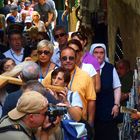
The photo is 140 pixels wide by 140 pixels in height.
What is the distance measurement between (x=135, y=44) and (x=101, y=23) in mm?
4964

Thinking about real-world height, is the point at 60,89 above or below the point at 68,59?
below

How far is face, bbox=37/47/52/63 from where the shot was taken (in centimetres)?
916

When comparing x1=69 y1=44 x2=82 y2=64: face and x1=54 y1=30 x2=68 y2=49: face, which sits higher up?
x1=54 y1=30 x2=68 y2=49: face

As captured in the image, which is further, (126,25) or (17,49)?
(126,25)

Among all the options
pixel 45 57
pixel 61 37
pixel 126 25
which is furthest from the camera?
pixel 126 25

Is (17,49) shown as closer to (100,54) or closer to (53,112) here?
(100,54)

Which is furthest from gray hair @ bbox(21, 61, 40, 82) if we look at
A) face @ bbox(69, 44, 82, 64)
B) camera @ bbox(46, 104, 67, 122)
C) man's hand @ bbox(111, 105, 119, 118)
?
man's hand @ bbox(111, 105, 119, 118)

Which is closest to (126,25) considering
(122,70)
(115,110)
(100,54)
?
(122,70)

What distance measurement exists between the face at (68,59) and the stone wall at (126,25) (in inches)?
130

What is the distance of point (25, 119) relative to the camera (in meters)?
5.90

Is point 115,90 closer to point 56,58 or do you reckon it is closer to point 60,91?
point 56,58

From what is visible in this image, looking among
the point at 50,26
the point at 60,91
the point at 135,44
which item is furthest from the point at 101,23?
the point at 60,91

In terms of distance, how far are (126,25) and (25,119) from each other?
779 centimetres

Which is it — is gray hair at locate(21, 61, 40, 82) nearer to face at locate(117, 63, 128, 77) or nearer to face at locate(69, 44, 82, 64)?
face at locate(69, 44, 82, 64)
